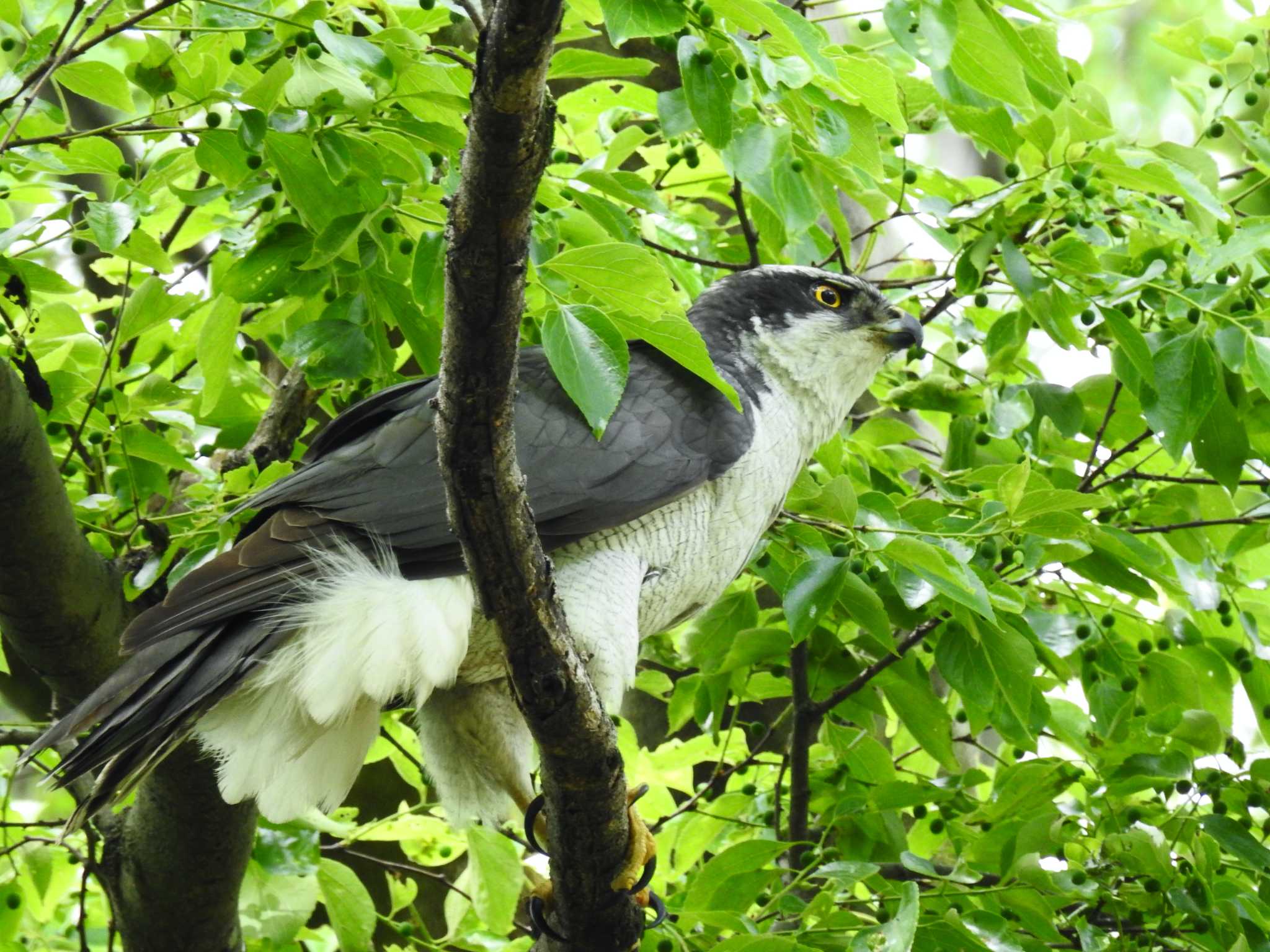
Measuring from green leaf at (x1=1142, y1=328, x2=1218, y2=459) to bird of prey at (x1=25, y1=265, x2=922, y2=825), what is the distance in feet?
2.55

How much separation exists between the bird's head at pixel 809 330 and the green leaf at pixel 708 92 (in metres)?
1.04

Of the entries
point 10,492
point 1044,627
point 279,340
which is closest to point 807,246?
point 1044,627

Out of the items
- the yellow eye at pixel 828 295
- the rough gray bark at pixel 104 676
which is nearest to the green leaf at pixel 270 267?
the rough gray bark at pixel 104 676

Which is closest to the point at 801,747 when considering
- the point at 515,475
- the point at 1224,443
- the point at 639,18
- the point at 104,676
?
the point at 1224,443

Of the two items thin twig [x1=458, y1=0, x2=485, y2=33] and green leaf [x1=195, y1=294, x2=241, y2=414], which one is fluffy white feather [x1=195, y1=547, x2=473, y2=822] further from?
thin twig [x1=458, y1=0, x2=485, y2=33]

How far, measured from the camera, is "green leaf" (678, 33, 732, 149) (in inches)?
101

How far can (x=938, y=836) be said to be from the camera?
12.7 feet

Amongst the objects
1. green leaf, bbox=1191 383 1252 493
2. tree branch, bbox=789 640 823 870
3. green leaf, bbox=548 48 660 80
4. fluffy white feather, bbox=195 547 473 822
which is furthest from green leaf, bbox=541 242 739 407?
tree branch, bbox=789 640 823 870

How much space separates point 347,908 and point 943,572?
1832mm

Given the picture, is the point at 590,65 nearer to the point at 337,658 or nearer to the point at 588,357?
the point at 588,357

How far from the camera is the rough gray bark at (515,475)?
1881mm

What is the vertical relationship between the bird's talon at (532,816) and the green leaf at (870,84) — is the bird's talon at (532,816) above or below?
below

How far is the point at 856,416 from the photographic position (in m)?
4.36

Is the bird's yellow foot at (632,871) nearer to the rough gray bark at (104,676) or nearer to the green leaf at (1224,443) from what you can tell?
the rough gray bark at (104,676)
